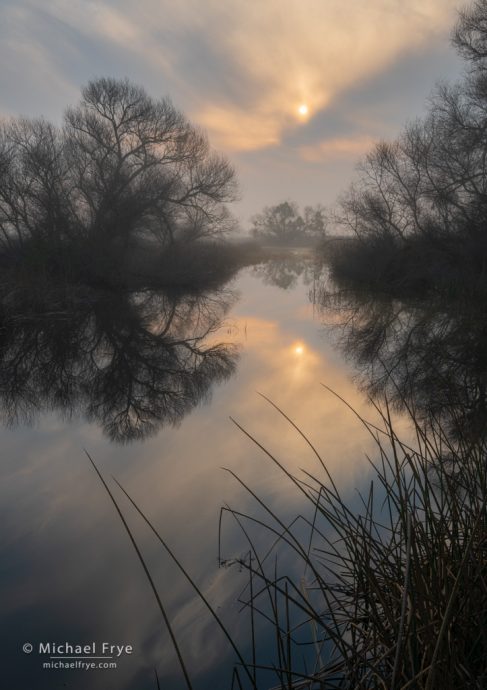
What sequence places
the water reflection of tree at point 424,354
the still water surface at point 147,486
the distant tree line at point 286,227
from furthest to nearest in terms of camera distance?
the distant tree line at point 286,227 < the water reflection of tree at point 424,354 < the still water surface at point 147,486

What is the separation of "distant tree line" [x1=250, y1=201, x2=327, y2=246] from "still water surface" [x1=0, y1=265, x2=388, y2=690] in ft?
257

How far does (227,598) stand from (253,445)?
7.74 ft

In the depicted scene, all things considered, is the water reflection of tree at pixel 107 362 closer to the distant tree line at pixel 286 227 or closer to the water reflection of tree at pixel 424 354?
the water reflection of tree at pixel 424 354

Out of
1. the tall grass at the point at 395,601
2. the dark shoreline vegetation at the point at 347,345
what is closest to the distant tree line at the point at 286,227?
the dark shoreline vegetation at the point at 347,345

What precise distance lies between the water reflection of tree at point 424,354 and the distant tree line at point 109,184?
34.7 feet

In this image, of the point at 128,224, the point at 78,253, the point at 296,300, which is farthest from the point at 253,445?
the point at 128,224

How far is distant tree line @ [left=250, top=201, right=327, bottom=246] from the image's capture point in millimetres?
83688

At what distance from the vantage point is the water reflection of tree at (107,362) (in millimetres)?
6227

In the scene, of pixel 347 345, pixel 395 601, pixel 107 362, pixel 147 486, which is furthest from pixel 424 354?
pixel 395 601

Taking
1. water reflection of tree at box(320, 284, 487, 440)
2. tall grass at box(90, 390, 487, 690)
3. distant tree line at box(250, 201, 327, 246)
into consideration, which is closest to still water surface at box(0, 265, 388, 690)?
tall grass at box(90, 390, 487, 690)

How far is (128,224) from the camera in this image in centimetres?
2027

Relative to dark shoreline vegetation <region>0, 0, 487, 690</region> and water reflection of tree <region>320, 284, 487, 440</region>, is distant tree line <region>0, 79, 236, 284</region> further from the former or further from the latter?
water reflection of tree <region>320, 284, 487, 440</region>

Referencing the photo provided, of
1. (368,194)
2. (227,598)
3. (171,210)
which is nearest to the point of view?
(227,598)

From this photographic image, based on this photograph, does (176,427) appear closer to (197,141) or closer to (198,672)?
(198,672)
